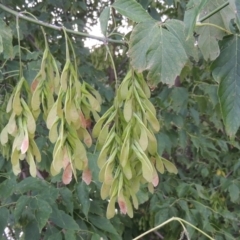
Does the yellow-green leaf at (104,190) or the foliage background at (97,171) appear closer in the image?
the yellow-green leaf at (104,190)

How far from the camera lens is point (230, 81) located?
72cm

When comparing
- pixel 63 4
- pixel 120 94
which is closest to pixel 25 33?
pixel 63 4

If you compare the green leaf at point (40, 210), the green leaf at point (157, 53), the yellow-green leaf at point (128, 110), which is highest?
the green leaf at point (157, 53)

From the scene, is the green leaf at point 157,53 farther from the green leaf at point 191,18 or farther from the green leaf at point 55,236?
the green leaf at point 55,236

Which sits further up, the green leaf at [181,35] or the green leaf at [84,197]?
the green leaf at [181,35]

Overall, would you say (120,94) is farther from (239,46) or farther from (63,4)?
(63,4)

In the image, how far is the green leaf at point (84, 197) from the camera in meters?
1.35

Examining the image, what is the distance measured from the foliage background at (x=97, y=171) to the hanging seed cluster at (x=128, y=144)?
0.14m

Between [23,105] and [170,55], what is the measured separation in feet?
0.94

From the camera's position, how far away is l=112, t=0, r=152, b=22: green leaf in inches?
31.1

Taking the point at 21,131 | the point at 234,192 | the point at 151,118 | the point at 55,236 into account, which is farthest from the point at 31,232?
the point at 234,192

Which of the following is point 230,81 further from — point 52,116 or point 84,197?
point 84,197

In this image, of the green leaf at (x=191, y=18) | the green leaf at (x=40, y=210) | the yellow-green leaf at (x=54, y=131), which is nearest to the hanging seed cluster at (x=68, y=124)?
the yellow-green leaf at (x=54, y=131)

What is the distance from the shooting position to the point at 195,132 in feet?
6.93
